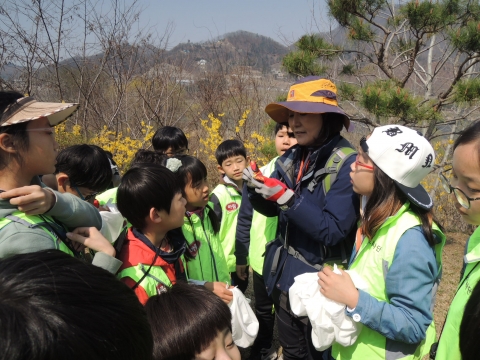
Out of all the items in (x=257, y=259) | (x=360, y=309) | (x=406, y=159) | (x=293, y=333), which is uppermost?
(x=406, y=159)

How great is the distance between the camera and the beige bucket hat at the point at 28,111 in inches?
42.0

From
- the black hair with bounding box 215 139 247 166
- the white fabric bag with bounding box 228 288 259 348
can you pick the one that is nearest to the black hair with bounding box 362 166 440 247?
the white fabric bag with bounding box 228 288 259 348

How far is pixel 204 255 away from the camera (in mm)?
2135

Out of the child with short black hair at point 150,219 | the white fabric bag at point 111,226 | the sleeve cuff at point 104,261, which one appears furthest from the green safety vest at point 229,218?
the sleeve cuff at point 104,261

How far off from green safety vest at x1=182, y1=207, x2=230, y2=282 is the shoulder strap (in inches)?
31.7

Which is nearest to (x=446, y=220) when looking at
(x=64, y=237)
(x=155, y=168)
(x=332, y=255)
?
(x=332, y=255)

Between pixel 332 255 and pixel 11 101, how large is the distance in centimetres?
151

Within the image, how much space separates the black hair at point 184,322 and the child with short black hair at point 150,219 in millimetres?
393

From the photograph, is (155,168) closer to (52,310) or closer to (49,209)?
(49,209)

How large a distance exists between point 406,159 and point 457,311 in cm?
58

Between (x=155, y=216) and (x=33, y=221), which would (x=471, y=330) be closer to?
(x=33, y=221)

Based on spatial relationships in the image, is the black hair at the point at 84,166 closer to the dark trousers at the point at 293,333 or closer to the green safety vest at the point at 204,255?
the green safety vest at the point at 204,255

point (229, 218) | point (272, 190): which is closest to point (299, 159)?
point (272, 190)

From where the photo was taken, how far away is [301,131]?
6.01ft
